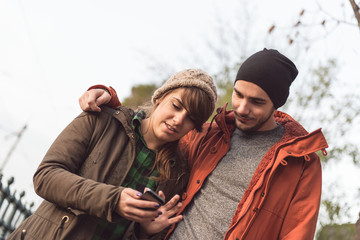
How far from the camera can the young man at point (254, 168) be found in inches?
94.5

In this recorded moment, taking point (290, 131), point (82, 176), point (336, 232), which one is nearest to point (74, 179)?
point (82, 176)

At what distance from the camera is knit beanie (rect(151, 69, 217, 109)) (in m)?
2.55

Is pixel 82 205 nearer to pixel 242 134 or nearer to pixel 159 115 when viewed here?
pixel 159 115

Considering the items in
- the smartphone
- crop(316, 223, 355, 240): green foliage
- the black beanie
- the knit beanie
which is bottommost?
crop(316, 223, 355, 240): green foliage

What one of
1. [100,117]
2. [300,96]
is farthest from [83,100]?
[300,96]

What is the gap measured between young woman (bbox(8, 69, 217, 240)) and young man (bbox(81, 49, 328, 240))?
0.70ft

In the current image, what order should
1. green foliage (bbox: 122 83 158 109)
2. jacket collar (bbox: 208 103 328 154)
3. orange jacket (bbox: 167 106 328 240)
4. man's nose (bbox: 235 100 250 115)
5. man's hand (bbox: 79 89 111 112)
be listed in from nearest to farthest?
man's hand (bbox: 79 89 111 112) → orange jacket (bbox: 167 106 328 240) → jacket collar (bbox: 208 103 328 154) → man's nose (bbox: 235 100 250 115) → green foliage (bbox: 122 83 158 109)

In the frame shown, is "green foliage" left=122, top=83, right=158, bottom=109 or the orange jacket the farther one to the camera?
"green foliage" left=122, top=83, right=158, bottom=109

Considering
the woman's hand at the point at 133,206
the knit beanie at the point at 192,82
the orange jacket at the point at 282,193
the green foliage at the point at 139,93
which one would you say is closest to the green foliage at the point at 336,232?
the green foliage at the point at 139,93

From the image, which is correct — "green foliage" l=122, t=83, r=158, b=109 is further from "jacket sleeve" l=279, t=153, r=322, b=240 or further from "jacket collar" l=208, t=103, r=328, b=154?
"jacket sleeve" l=279, t=153, r=322, b=240

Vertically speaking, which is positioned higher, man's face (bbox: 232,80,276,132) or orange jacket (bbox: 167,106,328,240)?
man's face (bbox: 232,80,276,132)

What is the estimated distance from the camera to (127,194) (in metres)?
1.87

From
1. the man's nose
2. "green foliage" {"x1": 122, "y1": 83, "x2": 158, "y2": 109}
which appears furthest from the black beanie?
"green foliage" {"x1": 122, "y1": 83, "x2": 158, "y2": 109}

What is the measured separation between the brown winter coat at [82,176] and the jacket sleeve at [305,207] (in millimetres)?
1211
